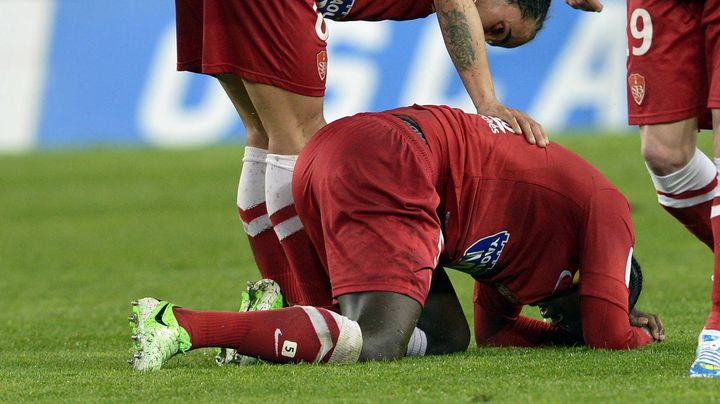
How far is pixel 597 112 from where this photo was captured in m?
15.8

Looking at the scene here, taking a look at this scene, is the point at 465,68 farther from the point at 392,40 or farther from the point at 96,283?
the point at 392,40

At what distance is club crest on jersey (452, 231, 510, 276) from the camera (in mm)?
4062

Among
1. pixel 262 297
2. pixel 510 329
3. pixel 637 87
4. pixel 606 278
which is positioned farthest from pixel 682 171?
pixel 262 297

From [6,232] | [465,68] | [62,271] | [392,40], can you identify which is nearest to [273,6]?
[465,68]

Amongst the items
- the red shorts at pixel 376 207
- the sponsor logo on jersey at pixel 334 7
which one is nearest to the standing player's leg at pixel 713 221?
the red shorts at pixel 376 207

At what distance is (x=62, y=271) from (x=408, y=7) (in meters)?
3.47

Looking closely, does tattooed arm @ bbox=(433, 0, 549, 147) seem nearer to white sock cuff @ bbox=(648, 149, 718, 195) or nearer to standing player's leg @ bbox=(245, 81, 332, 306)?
standing player's leg @ bbox=(245, 81, 332, 306)

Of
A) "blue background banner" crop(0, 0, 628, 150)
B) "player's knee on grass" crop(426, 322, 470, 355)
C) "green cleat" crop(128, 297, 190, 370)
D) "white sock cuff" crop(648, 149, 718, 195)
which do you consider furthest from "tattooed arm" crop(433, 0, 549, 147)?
"blue background banner" crop(0, 0, 628, 150)

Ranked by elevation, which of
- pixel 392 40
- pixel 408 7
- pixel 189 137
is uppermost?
pixel 408 7

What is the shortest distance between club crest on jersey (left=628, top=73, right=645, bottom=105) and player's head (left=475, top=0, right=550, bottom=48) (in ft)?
1.84

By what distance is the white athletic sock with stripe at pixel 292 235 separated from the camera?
168 inches

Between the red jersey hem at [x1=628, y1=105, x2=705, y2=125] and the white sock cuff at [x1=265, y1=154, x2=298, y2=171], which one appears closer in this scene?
the red jersey hem at [x1=628, y1=105, x2=705, y2=125]

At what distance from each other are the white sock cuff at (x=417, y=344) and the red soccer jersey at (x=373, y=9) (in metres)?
1.22

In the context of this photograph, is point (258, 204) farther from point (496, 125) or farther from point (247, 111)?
point (496, 125)
